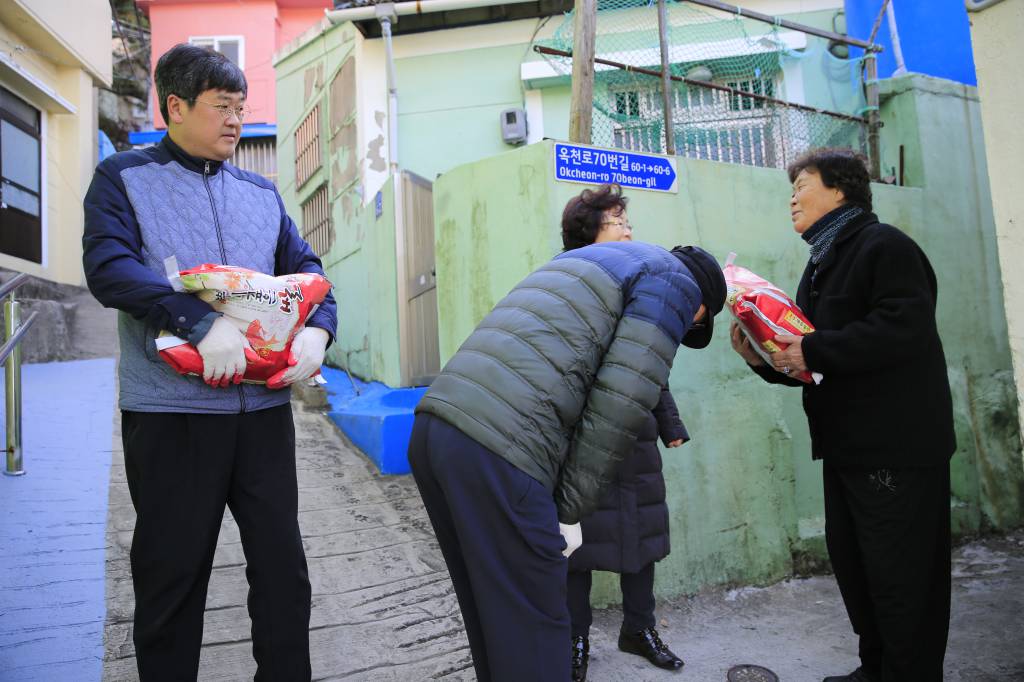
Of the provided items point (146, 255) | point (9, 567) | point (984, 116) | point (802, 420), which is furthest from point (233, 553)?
point (984, 116)

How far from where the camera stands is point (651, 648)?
115 inches

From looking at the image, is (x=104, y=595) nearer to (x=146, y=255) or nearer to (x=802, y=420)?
(x=146, y=255)

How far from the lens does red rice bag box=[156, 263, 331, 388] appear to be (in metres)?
1.84

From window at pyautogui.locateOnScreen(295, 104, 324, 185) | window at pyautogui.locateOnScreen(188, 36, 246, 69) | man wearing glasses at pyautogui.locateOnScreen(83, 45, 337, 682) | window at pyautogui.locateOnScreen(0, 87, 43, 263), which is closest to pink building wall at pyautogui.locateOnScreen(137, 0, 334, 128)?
window at pyautogui.locateOnScreen(188, 36, 246, 69)

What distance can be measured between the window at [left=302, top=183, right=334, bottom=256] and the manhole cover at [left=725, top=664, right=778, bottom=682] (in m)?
7.32

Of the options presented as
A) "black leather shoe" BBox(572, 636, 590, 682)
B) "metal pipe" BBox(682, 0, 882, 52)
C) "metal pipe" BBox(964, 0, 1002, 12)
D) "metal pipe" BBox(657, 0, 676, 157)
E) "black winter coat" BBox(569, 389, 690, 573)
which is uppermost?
"metal pipe" BBox(682, 0, 882, 52)

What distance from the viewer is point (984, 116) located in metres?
2.52

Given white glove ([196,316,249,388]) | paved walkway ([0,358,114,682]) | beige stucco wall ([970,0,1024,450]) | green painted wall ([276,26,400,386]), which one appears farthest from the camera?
green painted wall ([276,26,400,386])

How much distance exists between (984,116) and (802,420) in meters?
2.16

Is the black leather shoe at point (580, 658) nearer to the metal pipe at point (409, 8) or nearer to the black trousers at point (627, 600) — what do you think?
the black trousers at point (627, 600)

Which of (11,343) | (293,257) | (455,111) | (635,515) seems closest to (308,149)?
(455,111)

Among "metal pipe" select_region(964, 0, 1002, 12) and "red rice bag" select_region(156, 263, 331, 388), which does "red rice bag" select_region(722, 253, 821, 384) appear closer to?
"metal pipe" select_region(964, 0, 1002, 12)

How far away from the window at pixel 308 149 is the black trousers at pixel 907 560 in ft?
26.8

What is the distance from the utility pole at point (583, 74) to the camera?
3.95m
